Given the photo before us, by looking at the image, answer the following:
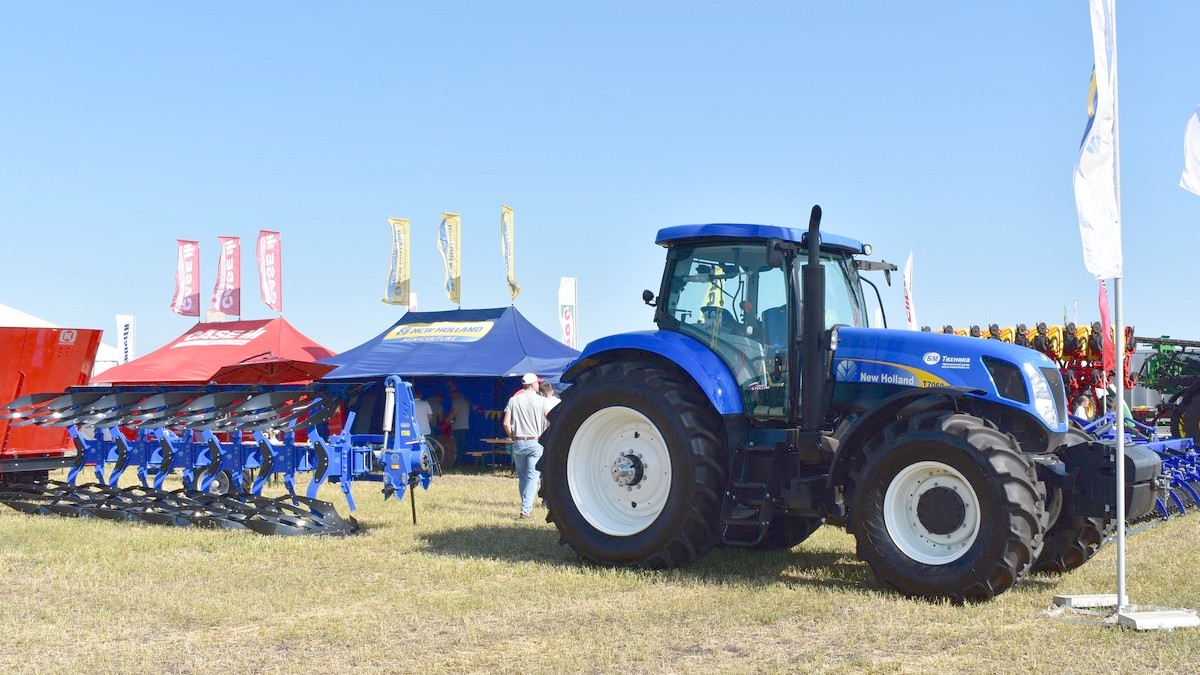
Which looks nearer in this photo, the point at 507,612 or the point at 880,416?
the point at 507,612

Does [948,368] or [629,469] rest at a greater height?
[948,368]

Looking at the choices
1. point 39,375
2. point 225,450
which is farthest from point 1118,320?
point 39,375

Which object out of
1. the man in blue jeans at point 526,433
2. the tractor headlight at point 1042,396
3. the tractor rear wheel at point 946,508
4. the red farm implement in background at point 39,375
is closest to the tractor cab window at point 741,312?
the tractor rear wheel at point 946,508

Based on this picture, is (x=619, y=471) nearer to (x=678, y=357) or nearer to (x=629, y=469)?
(x=629, y=469)

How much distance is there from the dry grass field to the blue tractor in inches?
12.0

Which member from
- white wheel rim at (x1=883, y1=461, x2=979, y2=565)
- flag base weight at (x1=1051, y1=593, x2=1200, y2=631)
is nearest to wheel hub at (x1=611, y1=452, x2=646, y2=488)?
white wheel rim at (x1=883, y1=461, x2=979, y2=565)

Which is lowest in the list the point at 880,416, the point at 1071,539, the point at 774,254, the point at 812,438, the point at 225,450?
the point at 1071,539

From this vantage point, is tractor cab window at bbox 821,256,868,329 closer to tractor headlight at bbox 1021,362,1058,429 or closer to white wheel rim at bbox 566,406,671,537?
tractor headlight at bbox 1021,362,1058,429

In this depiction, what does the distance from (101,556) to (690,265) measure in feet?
15.1

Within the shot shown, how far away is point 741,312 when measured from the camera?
7.27m

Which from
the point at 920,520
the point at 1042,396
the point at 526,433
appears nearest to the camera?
the point at 920,520

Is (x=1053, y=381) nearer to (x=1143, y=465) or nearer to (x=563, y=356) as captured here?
(x=1143, y=465)

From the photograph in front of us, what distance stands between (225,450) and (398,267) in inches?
472

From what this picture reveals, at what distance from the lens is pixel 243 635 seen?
18.2 feet
